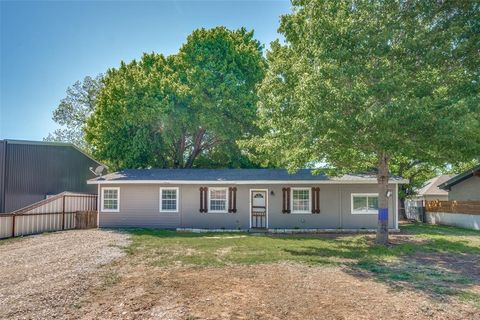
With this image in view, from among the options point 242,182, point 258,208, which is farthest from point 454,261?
point 242,182

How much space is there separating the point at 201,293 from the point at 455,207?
19.8m

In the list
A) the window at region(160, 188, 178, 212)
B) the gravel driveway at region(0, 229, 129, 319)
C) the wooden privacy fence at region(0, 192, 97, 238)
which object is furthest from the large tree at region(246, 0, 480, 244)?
the wooden privacy fence at region(0, 192, 97, 238)

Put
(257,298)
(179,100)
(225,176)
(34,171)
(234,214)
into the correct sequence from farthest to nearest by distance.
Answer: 1. (179,100)
2. (34,171)
3. (225,176)
4. (234,214)
5. (257,298)

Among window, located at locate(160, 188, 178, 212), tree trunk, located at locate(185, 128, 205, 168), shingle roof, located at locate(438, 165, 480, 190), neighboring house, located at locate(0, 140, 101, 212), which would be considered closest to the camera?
window, located at locate(160, 188, 178, 212)

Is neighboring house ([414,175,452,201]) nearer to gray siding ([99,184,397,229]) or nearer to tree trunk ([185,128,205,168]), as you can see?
gray siding ([99,184,397,229])

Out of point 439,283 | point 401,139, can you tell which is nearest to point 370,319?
point 439,283

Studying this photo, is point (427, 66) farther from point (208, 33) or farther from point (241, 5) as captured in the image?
point (208, 33)

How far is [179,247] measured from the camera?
1131 cm

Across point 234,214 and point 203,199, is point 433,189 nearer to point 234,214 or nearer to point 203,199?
point 234,214

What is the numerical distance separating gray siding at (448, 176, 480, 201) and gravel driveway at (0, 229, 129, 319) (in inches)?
802

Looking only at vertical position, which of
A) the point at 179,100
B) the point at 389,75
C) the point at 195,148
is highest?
the point at 179,100

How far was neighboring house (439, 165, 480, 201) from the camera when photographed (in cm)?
1981

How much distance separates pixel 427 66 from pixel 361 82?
2.22 meters

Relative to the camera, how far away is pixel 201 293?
6.15m
